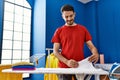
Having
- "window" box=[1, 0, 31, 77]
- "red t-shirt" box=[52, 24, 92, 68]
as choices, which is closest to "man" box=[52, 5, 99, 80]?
"red t-shirt" box=[52, 24, 92, 68]

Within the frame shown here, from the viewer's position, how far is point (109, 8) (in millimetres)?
3525

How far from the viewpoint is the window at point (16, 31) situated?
9.36ft

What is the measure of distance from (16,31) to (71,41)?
202 centimetres

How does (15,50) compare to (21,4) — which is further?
(21,4)

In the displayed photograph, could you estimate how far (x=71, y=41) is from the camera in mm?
1237

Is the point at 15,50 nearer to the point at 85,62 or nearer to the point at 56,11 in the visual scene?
the point at 56,11

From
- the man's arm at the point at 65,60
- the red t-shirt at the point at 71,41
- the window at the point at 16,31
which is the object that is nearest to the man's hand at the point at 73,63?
the man's arm at the point at 65,60

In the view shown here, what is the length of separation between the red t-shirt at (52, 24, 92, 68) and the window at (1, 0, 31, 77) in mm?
1775

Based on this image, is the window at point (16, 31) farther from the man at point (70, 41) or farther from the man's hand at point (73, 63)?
the man's hand at point (73, 63)

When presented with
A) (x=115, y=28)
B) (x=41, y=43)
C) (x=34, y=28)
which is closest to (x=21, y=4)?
(x=34, y=28)

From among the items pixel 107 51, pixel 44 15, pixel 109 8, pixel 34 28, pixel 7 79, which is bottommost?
pixel 7 79

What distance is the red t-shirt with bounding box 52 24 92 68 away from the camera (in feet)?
4.04

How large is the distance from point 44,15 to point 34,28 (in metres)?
0.39

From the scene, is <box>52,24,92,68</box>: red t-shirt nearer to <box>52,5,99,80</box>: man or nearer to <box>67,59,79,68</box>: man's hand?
<box>52,5,99,80</box>: man
